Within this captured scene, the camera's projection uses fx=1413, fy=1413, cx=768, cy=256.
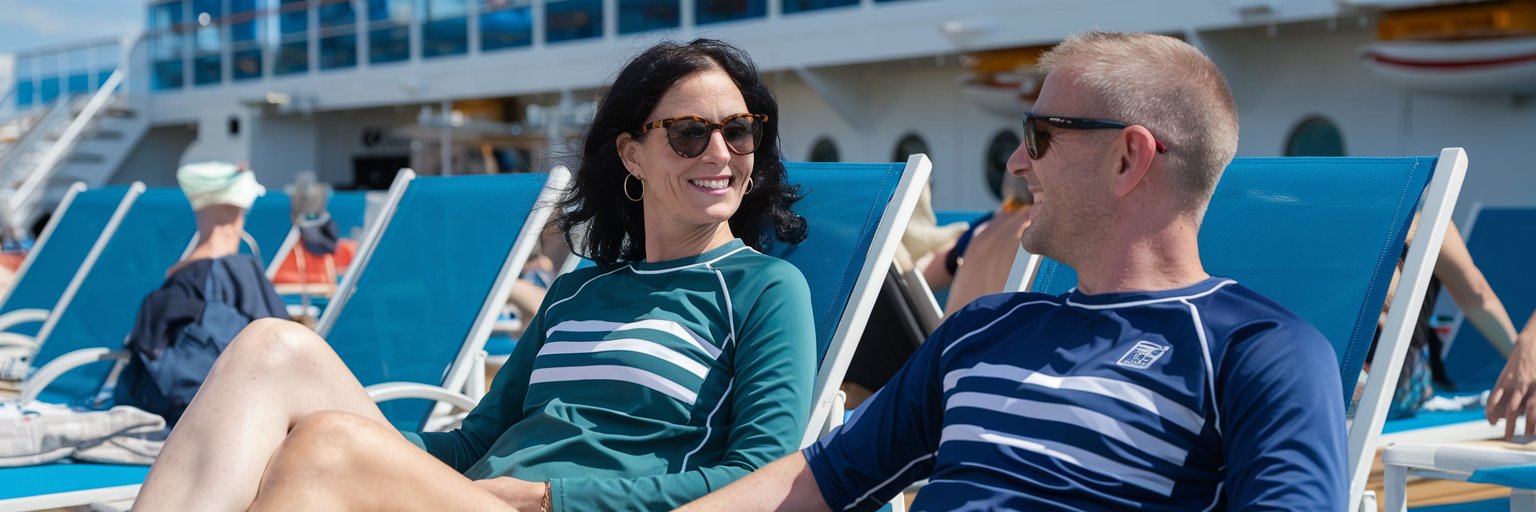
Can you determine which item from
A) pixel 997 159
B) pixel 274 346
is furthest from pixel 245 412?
pixel 997 159

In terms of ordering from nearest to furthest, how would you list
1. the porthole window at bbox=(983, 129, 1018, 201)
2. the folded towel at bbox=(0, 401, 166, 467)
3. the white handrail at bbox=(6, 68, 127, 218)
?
1. the folded towel at bbox=(0, 401, 166, 467)
2. the porthole window at bbox=(983, 129, 1018, 201)
3. the white handrail at bbox=(6, 68, 127, 218)

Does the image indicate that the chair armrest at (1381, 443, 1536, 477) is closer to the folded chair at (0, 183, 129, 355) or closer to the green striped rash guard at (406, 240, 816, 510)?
the green striped rash guard at (406, 240, 816, 510)

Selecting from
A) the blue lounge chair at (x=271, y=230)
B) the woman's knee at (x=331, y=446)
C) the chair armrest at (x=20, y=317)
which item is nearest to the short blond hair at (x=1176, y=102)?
the woman's knee at (x=331, y=446)

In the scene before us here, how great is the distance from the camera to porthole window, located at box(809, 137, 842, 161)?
17.2 meters

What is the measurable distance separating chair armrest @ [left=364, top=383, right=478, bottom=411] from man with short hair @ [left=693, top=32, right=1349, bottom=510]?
1.45 m

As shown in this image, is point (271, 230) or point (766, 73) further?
point (766, 73)

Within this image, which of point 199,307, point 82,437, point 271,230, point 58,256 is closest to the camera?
point 82,437

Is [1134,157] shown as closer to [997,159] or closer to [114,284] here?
[114,284]

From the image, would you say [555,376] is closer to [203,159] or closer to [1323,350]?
[1323,350]

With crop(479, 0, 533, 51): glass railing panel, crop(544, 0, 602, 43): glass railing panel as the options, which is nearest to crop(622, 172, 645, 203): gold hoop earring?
crop(544, 0, 602, 43): glass railing panel

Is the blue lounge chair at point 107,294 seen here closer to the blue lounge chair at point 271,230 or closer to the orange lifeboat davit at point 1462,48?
the blue lounge chair at point 271,230

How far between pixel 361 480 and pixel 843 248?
3.29ft

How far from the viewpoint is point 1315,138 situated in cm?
1252

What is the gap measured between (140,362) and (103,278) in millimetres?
1776
